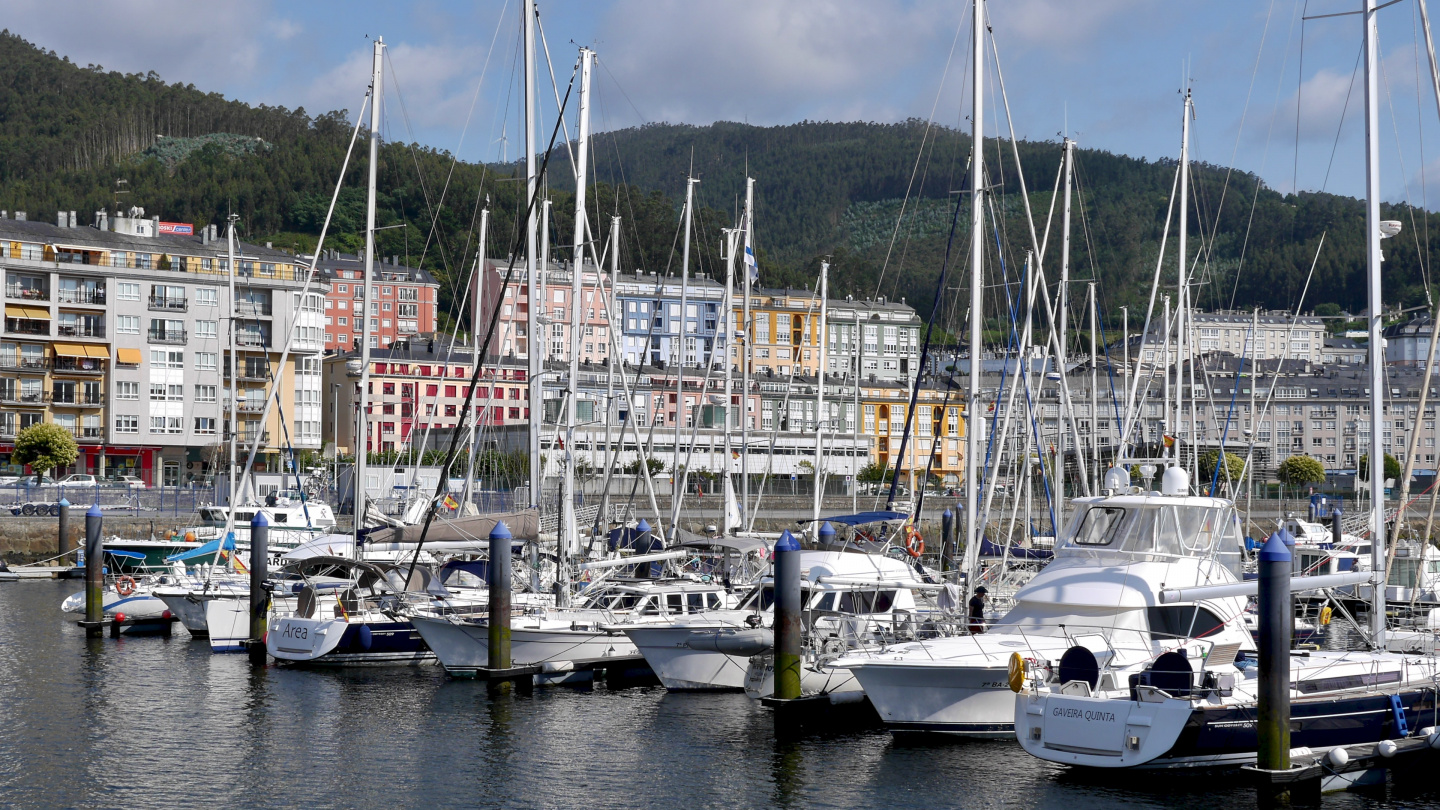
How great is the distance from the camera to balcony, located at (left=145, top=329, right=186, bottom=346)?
102 meters

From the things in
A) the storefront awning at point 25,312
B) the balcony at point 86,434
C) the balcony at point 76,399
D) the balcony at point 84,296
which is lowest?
the balcony at point 86,434

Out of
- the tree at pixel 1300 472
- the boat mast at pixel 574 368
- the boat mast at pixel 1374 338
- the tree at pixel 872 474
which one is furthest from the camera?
the tree at pixel 1300 472

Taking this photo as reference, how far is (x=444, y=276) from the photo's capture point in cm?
17725

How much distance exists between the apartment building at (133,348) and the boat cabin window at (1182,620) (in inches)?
3160

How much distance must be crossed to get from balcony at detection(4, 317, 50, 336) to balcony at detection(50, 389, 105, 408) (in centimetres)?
440

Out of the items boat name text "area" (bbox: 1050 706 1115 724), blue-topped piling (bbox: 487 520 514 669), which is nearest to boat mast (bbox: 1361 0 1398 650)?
boat name text "area" (bbox: 1050 706 1115 724)

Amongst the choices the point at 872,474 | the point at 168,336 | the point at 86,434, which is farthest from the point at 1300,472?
the point at 86,434

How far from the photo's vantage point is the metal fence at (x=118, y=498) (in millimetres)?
72812

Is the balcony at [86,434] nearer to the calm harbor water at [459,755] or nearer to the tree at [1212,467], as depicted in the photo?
the calm harbor water at [459,755]

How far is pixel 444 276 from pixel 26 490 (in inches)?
4114

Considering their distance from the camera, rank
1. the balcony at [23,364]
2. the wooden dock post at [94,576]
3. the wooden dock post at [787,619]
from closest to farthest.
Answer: the wooden dock post at [787,619] → the wooden dock post at [94,576] → the balcony at [23,364]

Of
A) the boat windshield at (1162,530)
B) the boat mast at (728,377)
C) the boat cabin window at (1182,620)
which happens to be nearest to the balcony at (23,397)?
the boat mast at (728,377)

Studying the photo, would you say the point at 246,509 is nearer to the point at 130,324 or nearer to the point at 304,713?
the point at 304,713

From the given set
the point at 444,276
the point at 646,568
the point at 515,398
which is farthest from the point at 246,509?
the point at 444,276
